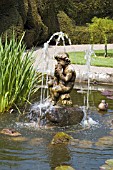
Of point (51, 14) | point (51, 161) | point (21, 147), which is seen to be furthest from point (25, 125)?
point (51, 14)

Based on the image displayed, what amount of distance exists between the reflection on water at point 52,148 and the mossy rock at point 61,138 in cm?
8

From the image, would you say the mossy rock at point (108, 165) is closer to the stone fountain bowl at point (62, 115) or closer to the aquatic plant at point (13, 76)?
the stone fountain bowl at point (62, 115)

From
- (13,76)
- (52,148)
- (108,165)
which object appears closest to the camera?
(108,165)

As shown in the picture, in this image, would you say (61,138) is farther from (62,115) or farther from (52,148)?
(62,115)

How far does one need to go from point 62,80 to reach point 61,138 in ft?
3.80

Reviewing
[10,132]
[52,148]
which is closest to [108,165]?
[52,148]

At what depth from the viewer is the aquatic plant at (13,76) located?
6863 mm

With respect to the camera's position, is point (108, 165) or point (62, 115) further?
point (62, 115)

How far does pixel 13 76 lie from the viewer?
6922 mm

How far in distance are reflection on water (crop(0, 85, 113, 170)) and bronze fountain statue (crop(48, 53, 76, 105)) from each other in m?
0.49

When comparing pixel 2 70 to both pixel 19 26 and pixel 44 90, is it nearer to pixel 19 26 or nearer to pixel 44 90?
pixel 44 90

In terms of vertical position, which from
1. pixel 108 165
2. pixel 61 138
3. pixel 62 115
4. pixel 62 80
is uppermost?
pixel 62 80

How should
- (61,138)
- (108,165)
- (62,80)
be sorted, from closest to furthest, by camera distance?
(108,165) → (61,138) → (62,80)

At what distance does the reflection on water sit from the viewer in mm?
4691
